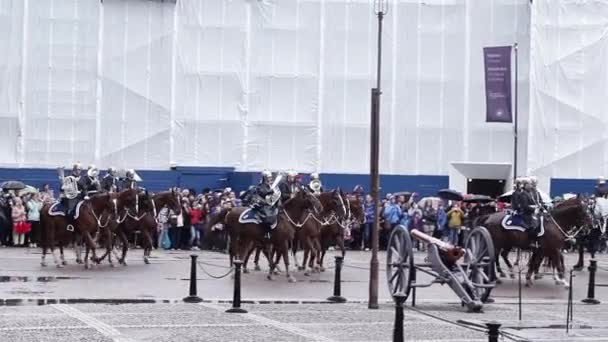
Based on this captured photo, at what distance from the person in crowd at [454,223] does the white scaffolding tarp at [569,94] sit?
27.9 feet

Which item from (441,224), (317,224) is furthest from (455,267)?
(441,224)

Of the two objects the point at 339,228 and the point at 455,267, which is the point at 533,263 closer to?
the point at 339,228

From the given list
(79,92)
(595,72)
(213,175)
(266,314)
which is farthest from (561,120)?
(266,314)

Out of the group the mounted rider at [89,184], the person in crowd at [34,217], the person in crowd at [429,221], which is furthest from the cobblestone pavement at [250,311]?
the person in crowd at [429,221]

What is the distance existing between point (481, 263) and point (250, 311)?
3997 mm

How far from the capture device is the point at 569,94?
44812 millimetres

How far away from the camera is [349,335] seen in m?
15.0

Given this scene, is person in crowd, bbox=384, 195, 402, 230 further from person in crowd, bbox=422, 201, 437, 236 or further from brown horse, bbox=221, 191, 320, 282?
brown horse, bbox=221, 191, 320, 282

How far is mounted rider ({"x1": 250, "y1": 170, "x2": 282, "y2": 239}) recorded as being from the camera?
81.5ft

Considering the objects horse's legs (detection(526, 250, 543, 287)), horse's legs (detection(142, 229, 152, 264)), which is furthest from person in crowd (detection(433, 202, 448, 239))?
horse's legs (detection(142, 229, 152, 264))

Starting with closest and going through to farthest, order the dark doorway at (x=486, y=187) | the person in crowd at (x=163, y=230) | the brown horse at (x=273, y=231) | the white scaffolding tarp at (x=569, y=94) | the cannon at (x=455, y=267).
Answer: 1. the cannon at (x=455, y=267)
2. the brown horse at (x=273, y=231)
3. the person in crowd at (x=163, y=230)
4. the white scaffolding tarp at (x=569, y=94)
5. the dark doorway at (x=486, y=187)

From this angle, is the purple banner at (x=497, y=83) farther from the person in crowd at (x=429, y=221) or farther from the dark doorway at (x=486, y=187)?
the person in crowd at (x=429, y=221)

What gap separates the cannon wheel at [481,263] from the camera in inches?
722

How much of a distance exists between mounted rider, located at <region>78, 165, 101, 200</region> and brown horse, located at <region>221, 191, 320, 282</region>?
3576 mm
